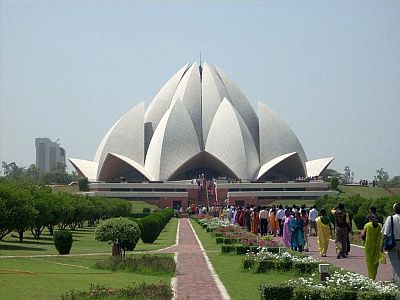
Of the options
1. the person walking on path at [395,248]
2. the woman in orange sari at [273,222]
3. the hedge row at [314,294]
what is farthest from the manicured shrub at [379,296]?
the woman in orange sari at [273,222]

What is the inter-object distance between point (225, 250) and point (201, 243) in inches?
156

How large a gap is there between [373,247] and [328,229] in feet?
14.5

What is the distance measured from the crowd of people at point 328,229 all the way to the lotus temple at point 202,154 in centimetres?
2531

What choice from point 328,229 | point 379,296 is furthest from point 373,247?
point 328,229

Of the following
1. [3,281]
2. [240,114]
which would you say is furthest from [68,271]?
[240,114]

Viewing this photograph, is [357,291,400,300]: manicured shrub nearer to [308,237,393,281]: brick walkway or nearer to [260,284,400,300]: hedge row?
[260,284,400,300]: hedge row

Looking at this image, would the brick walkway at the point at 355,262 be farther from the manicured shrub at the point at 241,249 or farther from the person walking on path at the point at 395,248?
the manicured shrub at the point at 241,249

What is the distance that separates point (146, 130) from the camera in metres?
59.0

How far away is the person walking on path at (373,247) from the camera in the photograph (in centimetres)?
985

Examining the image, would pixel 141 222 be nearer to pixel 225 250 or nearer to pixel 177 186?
pixel 225 250

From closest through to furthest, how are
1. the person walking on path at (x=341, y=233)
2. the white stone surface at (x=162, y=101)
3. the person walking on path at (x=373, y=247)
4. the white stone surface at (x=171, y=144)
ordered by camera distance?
1. the person walking on path at (x=373, y=247)
2. the person walking on path at (x=341, y=233)
3. the white stone surface at (x=171, y=144)
4. the white stone surface at (x=162, y=101)

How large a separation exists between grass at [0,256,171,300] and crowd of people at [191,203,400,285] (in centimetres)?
260

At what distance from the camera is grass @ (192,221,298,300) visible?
28.6ft

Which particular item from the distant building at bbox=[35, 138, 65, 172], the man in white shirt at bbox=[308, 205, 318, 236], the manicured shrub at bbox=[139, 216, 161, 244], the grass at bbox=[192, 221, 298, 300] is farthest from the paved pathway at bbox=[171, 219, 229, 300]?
the distant building at bbox=[35, 138, 65, 172]
